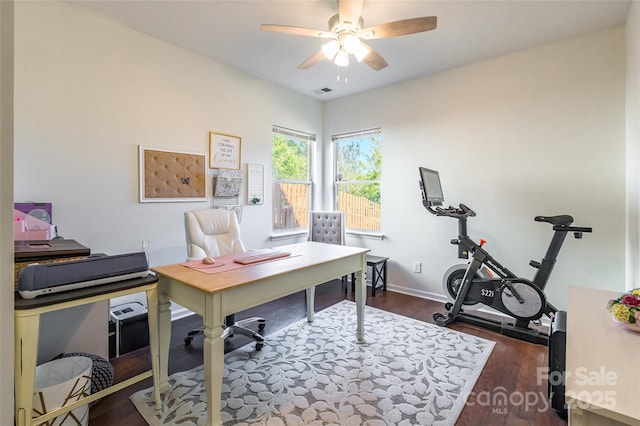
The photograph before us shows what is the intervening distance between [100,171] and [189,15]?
1489mm

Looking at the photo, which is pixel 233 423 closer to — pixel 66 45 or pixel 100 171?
pixel 100 171

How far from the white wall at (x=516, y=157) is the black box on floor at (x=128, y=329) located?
287cm

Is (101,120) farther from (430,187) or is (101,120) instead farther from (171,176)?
(430,187)

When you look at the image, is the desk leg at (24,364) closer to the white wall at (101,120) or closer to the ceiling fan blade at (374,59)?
the white wall at (101,120)

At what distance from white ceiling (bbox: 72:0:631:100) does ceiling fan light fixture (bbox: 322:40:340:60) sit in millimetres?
344

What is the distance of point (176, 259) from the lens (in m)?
2.98

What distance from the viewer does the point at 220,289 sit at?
1.45 meters

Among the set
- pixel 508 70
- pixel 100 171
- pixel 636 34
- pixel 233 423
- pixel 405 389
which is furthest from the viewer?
pixel 508 70

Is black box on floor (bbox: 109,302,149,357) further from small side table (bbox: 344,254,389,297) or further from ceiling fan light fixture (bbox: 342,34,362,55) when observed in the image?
ceiling fan light fixture (bbox: 342,34,362,55)

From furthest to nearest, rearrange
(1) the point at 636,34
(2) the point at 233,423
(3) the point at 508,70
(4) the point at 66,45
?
(3) the point at 508,70
(4) the point at 66,45
(1) the point at 636,34
(2) the point at 233,423

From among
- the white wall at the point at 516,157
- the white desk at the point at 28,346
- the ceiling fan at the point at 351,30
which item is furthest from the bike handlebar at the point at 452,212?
the white desk at the point at 28,346

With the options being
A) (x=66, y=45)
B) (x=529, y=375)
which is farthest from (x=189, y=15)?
(x=529, y=375)

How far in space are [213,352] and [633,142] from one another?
322cm

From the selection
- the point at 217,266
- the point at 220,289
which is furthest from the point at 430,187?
the point at 220,289
